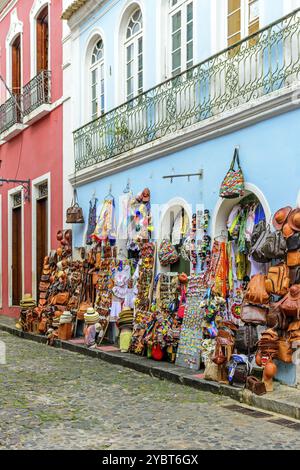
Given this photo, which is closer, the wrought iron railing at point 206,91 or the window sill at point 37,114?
the wrought iron railing at point 206,91

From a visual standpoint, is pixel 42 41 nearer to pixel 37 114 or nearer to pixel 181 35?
pixel 37 114

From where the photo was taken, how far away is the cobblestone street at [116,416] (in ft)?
18.2

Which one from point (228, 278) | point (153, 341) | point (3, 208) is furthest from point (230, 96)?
point (3, 208)

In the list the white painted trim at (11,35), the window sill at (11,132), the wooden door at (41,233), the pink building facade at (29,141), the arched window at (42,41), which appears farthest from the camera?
the white painted trim at (11,35)

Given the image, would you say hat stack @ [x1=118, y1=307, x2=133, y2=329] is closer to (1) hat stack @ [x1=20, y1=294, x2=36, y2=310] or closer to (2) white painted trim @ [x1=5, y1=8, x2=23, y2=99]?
(1) hat stack @ [x1=20, y1=294, x2=36, y2=310]

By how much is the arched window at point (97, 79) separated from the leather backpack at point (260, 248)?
238 inches

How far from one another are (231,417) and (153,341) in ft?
10.1

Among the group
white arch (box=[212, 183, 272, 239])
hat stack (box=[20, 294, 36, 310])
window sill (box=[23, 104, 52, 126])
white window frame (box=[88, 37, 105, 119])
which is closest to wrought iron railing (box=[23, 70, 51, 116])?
window sill (box=[23, 104, 52, 126])

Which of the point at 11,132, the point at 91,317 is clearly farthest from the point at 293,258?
the point at 11,132

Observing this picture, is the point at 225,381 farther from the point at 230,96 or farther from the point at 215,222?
the point at 230,96

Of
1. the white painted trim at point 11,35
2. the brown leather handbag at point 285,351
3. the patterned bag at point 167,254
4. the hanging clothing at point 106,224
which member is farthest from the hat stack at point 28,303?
the brown leather handbag at point 285,351

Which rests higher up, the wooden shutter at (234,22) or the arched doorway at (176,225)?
the wooden shutter at (234,22)

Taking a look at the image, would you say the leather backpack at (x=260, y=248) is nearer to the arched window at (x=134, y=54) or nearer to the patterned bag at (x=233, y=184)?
the patterned bag at (x=233, y=184)

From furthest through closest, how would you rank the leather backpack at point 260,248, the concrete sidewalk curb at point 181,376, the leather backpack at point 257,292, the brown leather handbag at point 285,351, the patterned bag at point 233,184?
the patterned bag at point 233,184 < the leather backpack at point 260,248 < the leather backpack at point 257,292 < the brown leather handbag at point 285,351 < the concrete sidewalk curb at point 181,376
